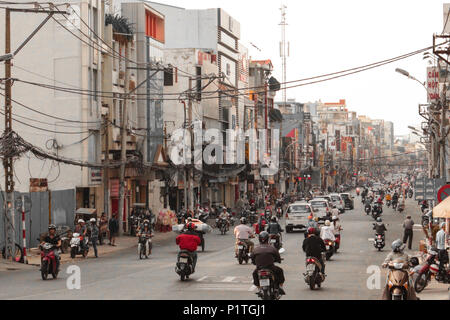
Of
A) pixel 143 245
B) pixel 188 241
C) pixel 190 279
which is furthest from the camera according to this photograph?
pixel 143 245

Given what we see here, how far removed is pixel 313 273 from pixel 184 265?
3.85 m

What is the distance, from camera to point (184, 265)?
2311cm

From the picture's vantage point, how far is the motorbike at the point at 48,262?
80.8 feet

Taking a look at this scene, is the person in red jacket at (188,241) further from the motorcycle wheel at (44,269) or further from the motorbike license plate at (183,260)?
the motorcycle wheel at (44,269)

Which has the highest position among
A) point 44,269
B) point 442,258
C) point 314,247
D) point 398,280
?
point 314,247

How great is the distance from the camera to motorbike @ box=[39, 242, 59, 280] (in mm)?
24619

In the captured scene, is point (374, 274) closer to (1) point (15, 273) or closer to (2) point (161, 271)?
(2) point (161, 271)

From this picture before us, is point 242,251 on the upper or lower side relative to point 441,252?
lower

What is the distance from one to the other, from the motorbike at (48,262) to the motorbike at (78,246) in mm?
9084

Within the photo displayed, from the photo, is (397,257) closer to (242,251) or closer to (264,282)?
(264,282)

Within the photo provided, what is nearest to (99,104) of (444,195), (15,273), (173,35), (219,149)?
(15,273)

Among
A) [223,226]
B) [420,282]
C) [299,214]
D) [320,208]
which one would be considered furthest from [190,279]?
[320,208]

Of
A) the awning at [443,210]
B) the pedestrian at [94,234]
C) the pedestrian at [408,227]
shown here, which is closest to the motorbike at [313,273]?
the awning at [443,210]

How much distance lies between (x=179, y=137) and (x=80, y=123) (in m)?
20.1
